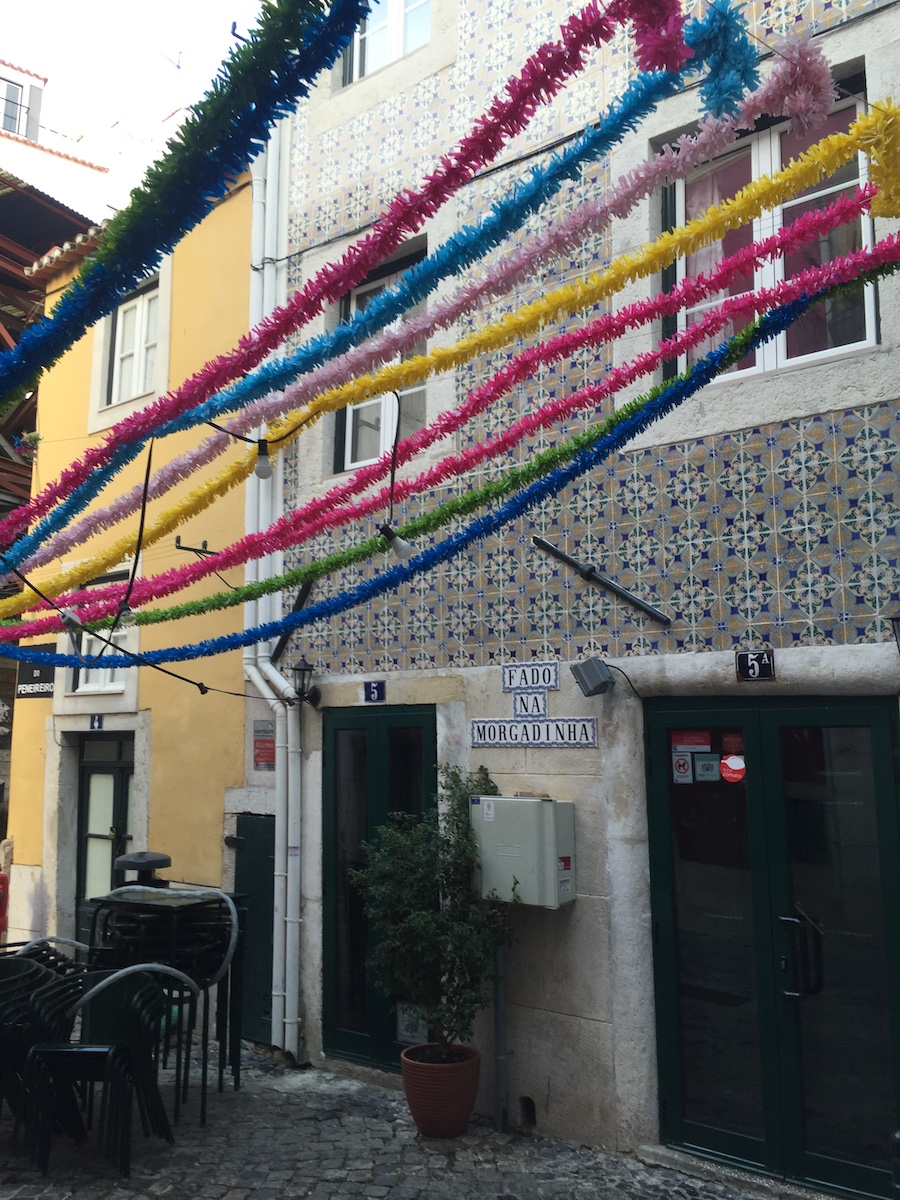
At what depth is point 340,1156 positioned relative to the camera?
525 centimetres

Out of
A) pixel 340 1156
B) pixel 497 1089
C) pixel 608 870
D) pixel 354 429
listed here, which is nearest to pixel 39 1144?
pixel 340 1156

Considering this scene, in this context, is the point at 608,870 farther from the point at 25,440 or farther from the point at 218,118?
the point at 25,440

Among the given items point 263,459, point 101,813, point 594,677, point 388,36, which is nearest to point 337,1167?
point 594,677

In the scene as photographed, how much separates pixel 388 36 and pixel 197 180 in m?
5.91

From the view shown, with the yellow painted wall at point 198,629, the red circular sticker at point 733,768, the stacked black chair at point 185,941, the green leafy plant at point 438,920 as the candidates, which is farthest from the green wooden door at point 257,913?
the red circular sticker at point 733,768

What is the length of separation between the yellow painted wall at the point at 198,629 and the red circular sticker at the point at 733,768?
3846 mm

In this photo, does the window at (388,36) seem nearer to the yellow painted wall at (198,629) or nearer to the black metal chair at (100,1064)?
the yellow painted wall at (198,629)

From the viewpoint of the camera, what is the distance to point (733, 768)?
16.8 ft

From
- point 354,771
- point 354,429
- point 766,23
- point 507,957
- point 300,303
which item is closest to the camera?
point 300,303

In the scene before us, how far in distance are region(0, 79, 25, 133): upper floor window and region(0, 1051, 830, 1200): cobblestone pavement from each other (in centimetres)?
2587

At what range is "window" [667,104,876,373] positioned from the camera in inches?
197

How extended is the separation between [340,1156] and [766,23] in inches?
251

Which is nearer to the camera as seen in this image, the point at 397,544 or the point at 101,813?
the point at 397,544

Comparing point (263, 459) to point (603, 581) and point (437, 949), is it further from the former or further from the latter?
point (437, 949)
